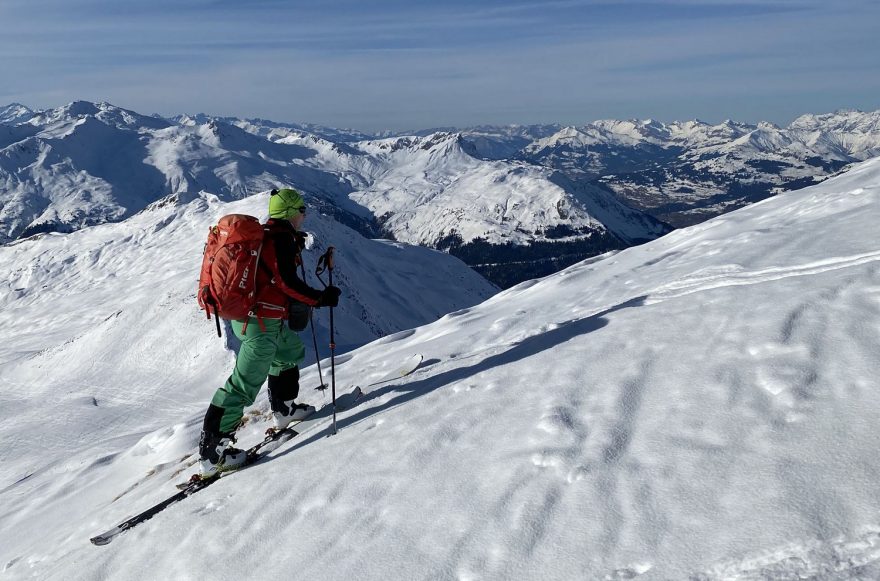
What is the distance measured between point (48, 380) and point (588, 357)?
6530 cm

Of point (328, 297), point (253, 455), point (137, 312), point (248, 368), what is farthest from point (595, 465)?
point (137, 312)

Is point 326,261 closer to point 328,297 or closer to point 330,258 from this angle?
point 330,258

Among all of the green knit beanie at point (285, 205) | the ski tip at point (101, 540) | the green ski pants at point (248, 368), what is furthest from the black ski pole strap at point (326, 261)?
the ski tip at point (101, 540)

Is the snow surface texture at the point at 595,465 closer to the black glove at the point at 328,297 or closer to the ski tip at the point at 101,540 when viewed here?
the ski tip at the point at 101,540

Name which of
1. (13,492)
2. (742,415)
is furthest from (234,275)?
(13,492)

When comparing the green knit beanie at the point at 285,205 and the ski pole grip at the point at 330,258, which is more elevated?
the green knit beanie at the point at 285,205

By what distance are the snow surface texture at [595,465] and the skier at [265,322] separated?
622 mm

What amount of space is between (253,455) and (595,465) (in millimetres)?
5087

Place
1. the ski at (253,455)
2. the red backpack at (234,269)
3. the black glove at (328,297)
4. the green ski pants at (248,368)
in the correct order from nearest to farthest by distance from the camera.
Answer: the ski at (253,455), the red backpack at (234,269), the black glove at (328,297), the green ski pants at (248,368)

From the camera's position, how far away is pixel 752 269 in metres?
9.75

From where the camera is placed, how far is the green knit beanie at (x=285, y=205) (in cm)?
809

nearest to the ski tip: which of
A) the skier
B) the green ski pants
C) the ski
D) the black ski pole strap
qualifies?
the ski

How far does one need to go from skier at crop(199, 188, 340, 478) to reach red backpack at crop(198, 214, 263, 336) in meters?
0.16

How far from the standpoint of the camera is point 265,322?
26.2 feet
